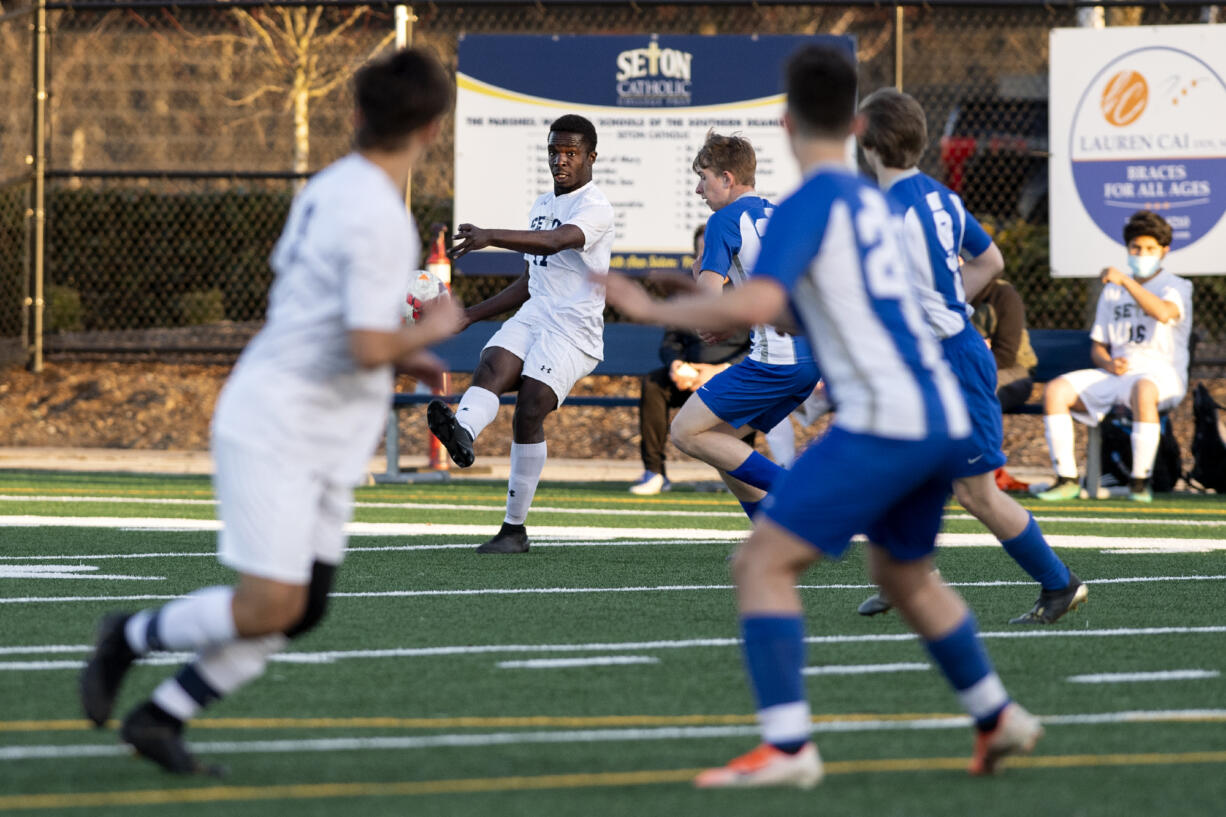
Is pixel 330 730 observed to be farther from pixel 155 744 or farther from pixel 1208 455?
pixel 1208 455

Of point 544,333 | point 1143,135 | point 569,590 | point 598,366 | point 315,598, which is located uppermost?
point 1143,135

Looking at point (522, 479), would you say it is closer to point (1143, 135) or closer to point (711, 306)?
point (711, 306)

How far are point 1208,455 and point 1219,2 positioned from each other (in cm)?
389

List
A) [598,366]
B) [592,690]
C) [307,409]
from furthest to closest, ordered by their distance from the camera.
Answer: [598,366] → [592,690] → [307,409]

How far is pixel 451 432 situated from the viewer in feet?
29.5

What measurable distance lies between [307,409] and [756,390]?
4303 mm

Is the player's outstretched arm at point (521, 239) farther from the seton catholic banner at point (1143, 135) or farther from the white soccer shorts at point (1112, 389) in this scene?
the seton catholic banner at point (1143, 135)

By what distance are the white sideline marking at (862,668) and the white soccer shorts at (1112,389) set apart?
760 centimetres

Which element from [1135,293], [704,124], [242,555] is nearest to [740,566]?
[242,555]

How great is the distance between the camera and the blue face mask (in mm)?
12773

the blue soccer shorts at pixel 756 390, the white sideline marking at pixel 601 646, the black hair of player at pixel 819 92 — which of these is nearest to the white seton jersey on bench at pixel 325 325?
the black hair of player at pixel 819 92

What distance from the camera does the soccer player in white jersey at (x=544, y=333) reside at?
9086 mm

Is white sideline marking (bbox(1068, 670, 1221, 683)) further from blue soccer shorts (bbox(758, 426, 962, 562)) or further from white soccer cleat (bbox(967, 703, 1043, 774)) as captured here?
blue soccer shorts (bbox(758, 426, 962, 562))

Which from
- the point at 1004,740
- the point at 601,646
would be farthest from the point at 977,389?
the point at 1004,740
